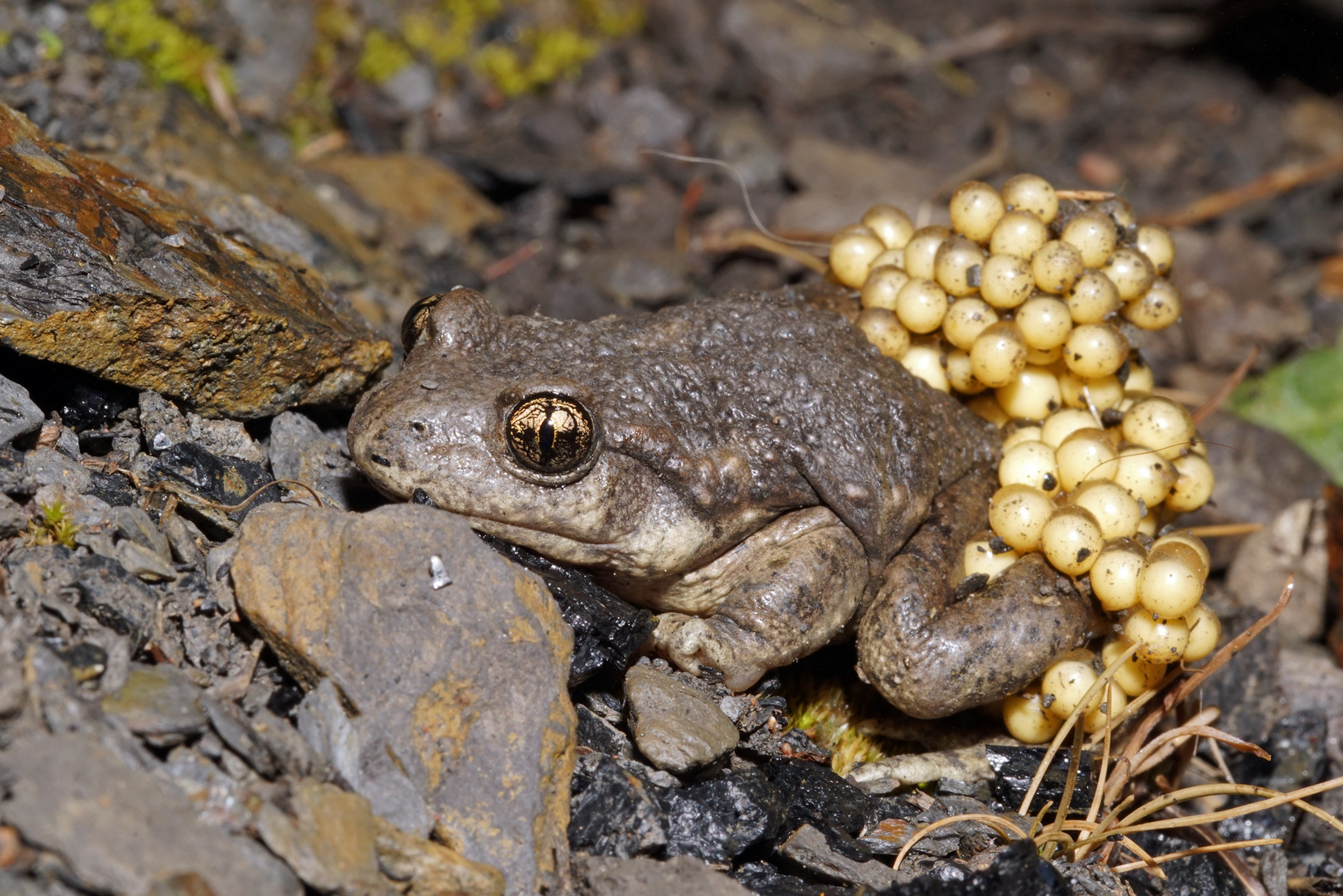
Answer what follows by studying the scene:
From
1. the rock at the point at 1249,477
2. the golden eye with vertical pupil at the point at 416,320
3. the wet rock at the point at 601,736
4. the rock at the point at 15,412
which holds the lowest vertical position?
the rock at the point at 1249,477

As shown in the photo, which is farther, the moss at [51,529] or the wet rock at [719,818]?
the wet rock at [719,818]

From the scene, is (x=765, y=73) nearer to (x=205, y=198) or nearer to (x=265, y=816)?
(x=205, y=198)

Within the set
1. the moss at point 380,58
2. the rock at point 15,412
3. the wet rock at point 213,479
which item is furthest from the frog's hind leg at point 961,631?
the moss at point 380,58

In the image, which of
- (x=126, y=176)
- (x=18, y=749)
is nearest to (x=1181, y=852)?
(x=18, y=749)

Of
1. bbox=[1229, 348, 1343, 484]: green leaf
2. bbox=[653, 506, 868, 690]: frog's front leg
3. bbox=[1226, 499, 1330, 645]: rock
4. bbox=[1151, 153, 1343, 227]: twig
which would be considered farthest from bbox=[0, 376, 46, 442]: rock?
bbox=[1151, 153, 1343, 227]: twig

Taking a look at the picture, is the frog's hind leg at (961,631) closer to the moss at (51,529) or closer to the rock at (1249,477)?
the rock at (1249,477)

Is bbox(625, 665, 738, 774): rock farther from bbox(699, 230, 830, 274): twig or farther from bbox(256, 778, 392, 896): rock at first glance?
bbox(699, 230, 830, 274): twig
